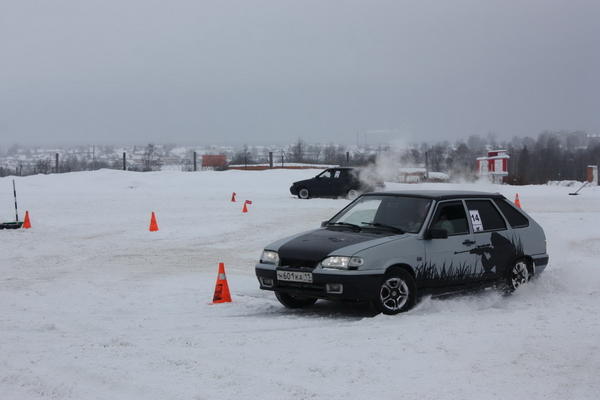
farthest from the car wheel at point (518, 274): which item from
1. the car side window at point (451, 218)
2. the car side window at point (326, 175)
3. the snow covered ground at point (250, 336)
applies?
the car side window at point (326, 175)

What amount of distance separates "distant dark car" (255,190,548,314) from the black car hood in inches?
0.5

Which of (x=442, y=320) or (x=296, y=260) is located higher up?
(x=296, y=260)

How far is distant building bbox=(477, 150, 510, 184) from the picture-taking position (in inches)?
1624

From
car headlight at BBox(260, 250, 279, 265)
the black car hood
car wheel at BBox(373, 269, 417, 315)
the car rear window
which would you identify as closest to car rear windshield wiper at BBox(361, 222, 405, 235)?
the black car hood

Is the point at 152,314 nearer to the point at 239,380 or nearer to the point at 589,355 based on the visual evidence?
the point at 239,380

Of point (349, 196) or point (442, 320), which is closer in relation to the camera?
point (442, 320)

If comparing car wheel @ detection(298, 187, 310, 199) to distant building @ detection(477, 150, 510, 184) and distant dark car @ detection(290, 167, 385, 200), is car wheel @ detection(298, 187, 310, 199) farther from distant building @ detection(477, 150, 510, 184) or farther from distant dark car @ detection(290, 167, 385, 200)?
distant building @ detection(477, 150, 510, 184)

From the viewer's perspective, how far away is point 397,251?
754 centimetres

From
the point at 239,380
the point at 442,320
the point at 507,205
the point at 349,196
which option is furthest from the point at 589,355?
the point at 349,196

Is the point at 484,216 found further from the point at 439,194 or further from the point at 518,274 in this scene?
the point at 518,274

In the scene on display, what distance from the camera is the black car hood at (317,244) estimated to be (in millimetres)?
7453

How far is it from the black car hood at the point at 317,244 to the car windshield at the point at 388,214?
0.43 meters

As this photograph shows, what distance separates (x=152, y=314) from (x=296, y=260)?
1.98 meters

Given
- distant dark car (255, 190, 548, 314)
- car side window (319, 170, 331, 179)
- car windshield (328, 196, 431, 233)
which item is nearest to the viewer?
distant dark car (255, 190, 548, 314)
